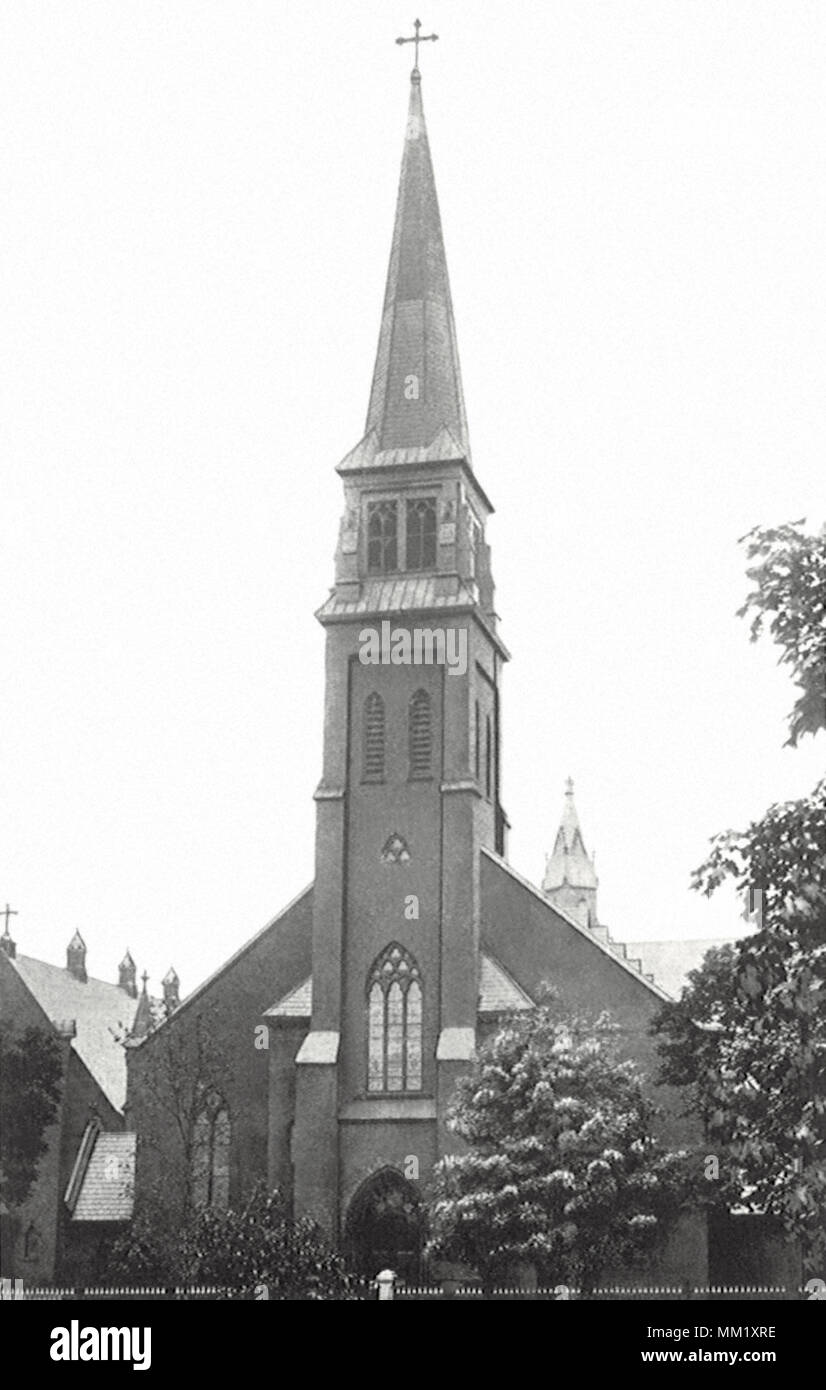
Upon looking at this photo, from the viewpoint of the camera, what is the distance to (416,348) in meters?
53.0

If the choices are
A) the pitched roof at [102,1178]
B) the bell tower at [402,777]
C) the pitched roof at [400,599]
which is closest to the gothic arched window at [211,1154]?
the bell tower at [402,777]

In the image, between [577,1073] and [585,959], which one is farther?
[585,959]

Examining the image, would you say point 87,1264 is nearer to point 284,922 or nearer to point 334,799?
point 284,922

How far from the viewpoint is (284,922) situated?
49312 millimetres

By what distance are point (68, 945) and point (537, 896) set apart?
1684 inches

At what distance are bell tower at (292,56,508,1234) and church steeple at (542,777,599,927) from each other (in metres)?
72.5

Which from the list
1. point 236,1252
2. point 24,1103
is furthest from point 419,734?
point 24,1103

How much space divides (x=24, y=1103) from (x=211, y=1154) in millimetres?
7314

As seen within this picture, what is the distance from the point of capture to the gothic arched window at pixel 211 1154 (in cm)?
4659

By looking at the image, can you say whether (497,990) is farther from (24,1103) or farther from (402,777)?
(24,1103)

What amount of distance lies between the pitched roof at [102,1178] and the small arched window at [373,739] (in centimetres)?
1336

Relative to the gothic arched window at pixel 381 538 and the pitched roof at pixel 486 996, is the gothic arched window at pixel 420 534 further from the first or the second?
the pitched roof at pixel 486 996

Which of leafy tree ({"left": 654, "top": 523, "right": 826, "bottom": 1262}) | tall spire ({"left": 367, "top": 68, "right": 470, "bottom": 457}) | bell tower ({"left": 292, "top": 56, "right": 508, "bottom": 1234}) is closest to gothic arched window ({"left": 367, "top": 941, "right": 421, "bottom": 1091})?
bell tower ({"left": 292, "top": 56, "right": 508, "bottom": 1234})
